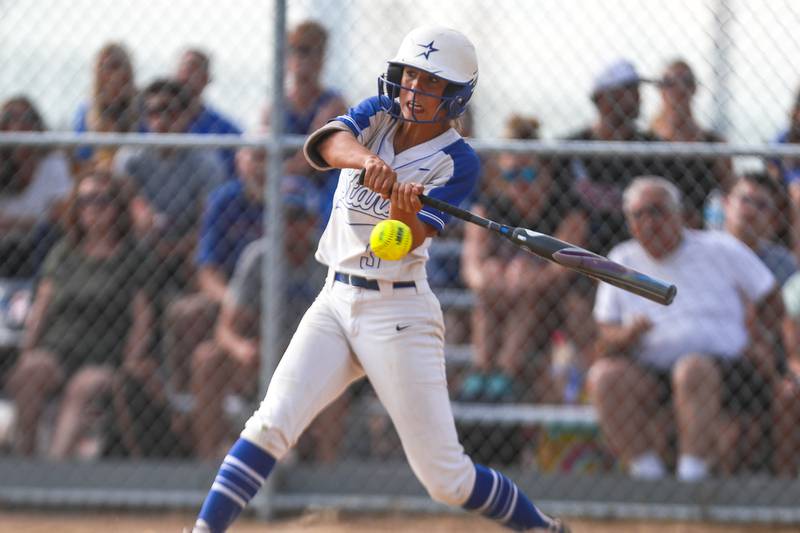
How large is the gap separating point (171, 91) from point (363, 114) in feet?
6.41

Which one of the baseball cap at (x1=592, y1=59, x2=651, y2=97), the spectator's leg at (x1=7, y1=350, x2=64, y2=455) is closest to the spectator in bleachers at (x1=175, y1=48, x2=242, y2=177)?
the spectator's leg at (x1=7, y1=350, x2=64, y2=455)

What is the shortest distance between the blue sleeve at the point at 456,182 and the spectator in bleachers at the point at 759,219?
5.80 feet

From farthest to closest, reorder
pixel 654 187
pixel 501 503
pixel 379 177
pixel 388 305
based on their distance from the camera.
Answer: pixel 654 187
pixel 501 503
pixel 388 305
pixel 379 177

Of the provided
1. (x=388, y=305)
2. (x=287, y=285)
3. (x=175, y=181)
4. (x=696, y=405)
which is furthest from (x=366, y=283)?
(x=175, y=181)

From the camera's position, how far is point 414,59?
3.15m

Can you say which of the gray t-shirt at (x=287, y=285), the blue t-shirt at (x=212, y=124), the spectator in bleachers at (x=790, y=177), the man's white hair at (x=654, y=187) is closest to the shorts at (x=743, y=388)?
the spectator in bleachers at (x=790, y=177)

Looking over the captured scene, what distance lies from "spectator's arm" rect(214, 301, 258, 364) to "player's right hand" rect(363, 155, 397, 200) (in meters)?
1.97

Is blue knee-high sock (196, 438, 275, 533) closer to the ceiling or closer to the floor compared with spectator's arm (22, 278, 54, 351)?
closer to the ceiling

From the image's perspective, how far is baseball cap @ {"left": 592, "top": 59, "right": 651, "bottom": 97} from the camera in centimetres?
448

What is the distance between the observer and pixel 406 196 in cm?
294

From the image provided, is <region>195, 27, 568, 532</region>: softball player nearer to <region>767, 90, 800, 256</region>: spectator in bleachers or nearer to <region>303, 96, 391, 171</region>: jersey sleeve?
<region>303, 96, 391, 171</region>: jersey sleeve

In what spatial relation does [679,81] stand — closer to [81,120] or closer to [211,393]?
[211,393]

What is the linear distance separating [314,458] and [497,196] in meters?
1.38

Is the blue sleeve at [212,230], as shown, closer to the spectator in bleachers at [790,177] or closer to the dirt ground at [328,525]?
the dirt ground at [328,525]
